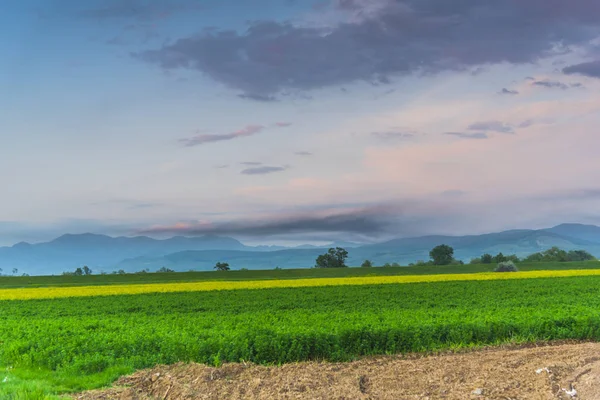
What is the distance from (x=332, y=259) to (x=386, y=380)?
13000cm

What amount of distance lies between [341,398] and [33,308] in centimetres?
3233

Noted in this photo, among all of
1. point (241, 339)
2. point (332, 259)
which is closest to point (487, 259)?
point (332, 259)

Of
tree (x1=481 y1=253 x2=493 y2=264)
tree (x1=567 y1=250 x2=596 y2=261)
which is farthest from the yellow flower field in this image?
tree (x1=567 y1=250 x2=596 y2=261)

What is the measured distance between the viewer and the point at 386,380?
40.9 feet

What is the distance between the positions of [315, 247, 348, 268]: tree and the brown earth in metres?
127

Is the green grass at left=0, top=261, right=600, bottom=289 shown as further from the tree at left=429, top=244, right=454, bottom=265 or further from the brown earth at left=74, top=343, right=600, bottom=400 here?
the brown earth at left=74, top=343, right=600, bottom=400

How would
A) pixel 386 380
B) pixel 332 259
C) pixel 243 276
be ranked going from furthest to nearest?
pixel 332 259
pixel 243 276
pixel 386 380

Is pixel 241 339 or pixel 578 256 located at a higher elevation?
Answer: pixel 241 339

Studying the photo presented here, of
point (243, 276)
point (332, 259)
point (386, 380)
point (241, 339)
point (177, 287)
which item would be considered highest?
point (332, 259)

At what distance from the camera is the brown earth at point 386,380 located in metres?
11.2

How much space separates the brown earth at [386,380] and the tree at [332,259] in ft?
416

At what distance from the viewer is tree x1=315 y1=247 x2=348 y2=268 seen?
14075 cm

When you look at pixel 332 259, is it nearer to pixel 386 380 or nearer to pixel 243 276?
pixel 243 276

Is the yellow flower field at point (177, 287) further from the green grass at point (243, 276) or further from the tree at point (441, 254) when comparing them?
the tree at point (441, 254)
